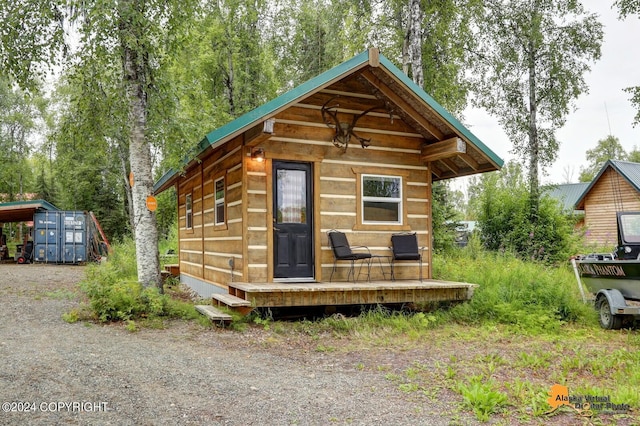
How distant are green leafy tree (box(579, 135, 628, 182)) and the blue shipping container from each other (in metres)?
49.6

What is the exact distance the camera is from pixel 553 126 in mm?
19578

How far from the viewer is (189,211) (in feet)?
43.5

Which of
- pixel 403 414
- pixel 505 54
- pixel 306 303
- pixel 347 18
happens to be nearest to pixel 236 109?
pixel 347 18

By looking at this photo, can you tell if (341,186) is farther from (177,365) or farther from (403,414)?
(403,414)

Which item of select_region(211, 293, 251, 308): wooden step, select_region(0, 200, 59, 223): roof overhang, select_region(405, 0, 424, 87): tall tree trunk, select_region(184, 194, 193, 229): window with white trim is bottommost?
select_region(211, 293, 251, 308): wooden step

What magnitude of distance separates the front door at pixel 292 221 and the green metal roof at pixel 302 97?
1177 mm

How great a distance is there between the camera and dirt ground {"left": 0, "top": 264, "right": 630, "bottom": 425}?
4016 millimetres

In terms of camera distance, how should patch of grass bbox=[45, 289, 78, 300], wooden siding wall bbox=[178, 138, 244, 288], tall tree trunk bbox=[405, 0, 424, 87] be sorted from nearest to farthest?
1. wooden siding wall bbox=[178, 138, 244, 288]
2. patch of grass bbox=[45, 289, 78, 300]
3. tall tree trunk bbox=[405, 0, 424, 87]

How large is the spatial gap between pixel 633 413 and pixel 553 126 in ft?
56.7

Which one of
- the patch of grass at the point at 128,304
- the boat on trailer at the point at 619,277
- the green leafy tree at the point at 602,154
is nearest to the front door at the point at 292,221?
the patch of grass at the point at 128,304

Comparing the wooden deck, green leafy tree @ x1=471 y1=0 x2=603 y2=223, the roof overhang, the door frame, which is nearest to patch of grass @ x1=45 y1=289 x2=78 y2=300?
the wooden deck

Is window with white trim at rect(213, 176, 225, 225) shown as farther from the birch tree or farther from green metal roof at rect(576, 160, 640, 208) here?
green metal roof at rect(576, 160, 640, 208)

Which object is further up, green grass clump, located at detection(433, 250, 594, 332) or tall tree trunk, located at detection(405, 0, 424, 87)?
tall tree trunk, located at detection(405, 0, 424, 87)

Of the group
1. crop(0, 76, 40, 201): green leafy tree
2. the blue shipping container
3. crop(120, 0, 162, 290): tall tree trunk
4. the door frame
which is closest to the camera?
the door frame
